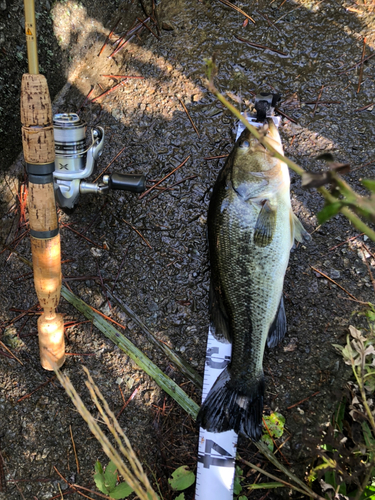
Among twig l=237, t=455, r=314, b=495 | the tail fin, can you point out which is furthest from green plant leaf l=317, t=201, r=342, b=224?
twig l=237, t=455, r=314, b=495

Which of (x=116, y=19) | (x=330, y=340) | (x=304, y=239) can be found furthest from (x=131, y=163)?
(x=330, y=340)

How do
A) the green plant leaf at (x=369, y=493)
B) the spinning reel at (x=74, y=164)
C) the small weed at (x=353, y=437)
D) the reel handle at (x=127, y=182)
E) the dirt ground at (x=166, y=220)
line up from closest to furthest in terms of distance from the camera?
the small weed at (x=353, y=437) → the green plant leaf at (x=369, y=493) → the spinning reel at (x=74, y=164) → the reel handle at (x=127, y=182) → the dirt ground at (x=166, y=220)

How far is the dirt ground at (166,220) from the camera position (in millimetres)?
2672

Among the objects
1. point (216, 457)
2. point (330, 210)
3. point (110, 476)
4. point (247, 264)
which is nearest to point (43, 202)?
point (247, 264)

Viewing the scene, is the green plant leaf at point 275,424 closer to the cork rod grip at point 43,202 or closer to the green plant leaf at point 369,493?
the green plant leaf at point 369,493

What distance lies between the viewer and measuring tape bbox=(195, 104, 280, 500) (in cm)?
249

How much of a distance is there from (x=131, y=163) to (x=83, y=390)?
5.81 ft

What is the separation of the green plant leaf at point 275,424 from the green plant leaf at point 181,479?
614 millimetres

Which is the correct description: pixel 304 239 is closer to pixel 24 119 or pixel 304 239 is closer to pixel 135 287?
pixel 135 287

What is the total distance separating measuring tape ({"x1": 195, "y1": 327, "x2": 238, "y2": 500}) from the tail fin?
16 cm

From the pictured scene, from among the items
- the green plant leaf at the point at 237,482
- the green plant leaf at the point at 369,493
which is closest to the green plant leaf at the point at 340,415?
the green plant leaf at the point at 369,493

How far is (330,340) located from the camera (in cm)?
264

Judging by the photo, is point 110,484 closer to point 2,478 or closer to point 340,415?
point 2,478

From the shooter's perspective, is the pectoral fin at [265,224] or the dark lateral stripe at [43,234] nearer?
the pectoral fin at [265,224]
